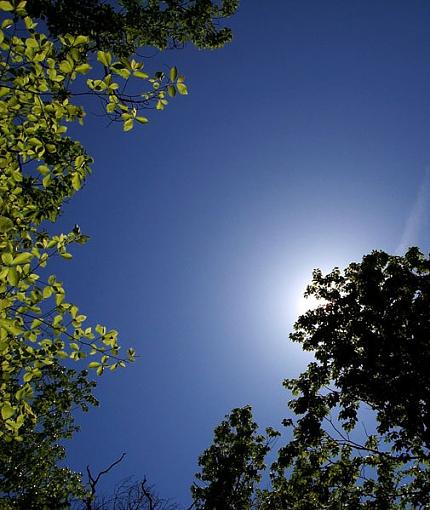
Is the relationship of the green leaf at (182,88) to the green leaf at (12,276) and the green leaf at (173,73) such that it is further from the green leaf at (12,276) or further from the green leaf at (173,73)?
the green leaf at (12,276)

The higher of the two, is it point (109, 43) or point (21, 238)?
point (109, 43)

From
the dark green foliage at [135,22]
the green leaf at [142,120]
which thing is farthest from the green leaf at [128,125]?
the dark green foliage at [135,22]

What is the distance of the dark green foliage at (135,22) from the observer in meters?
8.15

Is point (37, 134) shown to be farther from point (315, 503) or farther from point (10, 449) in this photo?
point (10, 449)

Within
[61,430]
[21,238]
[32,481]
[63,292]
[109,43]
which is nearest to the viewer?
[63,292]

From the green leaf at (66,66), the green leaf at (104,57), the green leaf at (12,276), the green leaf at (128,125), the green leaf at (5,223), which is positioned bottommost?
the green leaf at (12,276)

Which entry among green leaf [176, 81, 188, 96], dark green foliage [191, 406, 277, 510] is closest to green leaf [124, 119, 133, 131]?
green leaf [176, 81, 188, 96]

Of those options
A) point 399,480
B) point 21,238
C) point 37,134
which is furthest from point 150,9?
point 399,480

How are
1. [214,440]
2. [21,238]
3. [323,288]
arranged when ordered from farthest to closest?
1. [214,440]
2. [323,288]
3. [21,238]

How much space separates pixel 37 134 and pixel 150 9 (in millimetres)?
8067

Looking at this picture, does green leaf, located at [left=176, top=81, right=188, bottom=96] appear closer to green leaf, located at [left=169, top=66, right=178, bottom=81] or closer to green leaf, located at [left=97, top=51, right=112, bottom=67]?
green leaf, located at [left=169, top=66, right=178, bottom=81]

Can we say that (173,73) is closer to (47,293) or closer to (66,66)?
(66,66)

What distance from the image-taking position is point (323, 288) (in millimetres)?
13859

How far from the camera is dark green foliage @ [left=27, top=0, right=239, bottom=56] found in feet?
26.7
